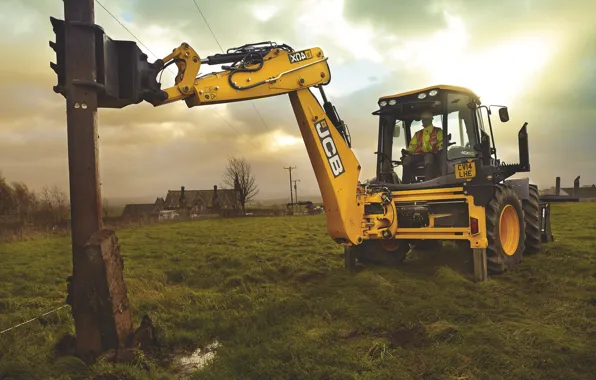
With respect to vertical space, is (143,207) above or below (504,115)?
below

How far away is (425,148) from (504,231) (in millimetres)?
2067

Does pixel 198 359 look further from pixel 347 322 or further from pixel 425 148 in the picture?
pixel 425 148

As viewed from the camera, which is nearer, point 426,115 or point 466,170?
point 466,170

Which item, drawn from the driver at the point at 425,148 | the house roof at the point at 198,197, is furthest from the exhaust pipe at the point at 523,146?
the house roof at the point at 198,197

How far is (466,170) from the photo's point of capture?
22.9 ft

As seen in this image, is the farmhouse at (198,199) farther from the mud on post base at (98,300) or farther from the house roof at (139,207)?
the mud on post base at (98,300)

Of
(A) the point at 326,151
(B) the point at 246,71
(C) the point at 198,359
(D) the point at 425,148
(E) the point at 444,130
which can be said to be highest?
(B) the point at 246,71

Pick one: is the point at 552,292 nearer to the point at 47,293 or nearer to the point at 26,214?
the point at 47,293

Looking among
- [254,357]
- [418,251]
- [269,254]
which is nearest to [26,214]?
[269,254]

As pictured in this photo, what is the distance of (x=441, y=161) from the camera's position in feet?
24.8

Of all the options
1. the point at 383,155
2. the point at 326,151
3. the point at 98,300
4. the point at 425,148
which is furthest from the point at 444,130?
the point at 98,300

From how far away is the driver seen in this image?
777cm

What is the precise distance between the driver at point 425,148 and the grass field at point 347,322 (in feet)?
5.65

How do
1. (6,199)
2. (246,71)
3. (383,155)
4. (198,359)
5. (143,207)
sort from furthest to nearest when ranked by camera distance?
(143,207)
(6,199)
(383,155)
(246,71)
(198,359)
